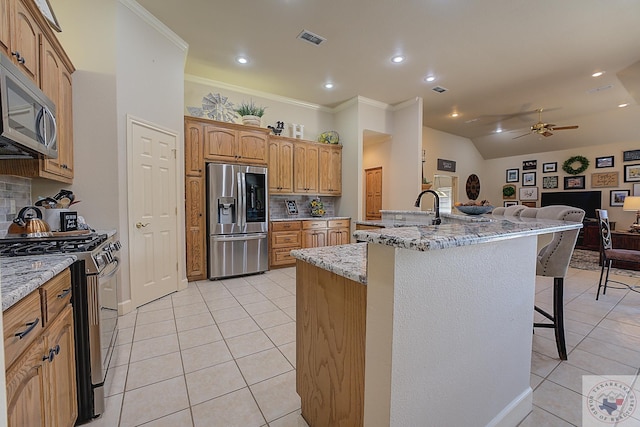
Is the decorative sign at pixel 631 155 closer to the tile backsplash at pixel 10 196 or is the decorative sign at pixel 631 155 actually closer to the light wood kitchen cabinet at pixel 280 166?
the light wood kitchen cabinet at pixel 280 166

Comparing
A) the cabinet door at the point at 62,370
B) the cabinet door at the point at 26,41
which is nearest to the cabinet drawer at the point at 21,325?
the cabinet door at the point at 62,370

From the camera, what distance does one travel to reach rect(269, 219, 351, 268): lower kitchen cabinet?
14.9ft

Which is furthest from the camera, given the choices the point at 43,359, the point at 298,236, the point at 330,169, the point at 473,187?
the point at 473,187

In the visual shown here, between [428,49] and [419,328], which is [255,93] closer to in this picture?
[428,49]

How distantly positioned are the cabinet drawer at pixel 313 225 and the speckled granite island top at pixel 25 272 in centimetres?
360

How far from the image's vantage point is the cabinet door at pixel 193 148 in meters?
3.69

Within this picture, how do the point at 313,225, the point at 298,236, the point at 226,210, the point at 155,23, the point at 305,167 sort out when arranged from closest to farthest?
1. the point at 155,23
2. the point at 226,210
3. the point at 298,236
4. the point at 313,225
5. the point at 305,167

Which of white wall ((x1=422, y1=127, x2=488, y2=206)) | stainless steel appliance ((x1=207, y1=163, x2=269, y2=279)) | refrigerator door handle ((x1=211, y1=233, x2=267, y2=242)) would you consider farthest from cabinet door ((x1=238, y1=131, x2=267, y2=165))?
white wall ((x1=422, y1=127, x2=488, y2=206))

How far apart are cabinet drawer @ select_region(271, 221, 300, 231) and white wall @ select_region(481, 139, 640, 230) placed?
7.59 m

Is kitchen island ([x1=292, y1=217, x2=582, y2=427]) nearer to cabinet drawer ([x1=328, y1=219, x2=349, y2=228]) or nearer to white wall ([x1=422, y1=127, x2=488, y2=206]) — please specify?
cabinet drawer ([x1=328, y1=219, x2=349, y2=228])

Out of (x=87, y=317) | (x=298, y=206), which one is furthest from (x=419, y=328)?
(x=298, y=206)

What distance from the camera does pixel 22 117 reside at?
1427 mm

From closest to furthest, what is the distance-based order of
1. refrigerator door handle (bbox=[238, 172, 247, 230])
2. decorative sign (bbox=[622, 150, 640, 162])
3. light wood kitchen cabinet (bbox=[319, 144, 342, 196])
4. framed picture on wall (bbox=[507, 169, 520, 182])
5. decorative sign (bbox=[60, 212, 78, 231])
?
decorative sign (bbox=[60, 212, 78, 231])
refrigerator door handle (bbox=[238, 172, 247, 230])
light wood kitchen cabinet (bbox=[319, 144, 342, 196])
decorative sign (bbox=[622, 150, 640, 162])
framed picture on wall (bbox=[507, 169, 520, 182])

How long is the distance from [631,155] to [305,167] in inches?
319
